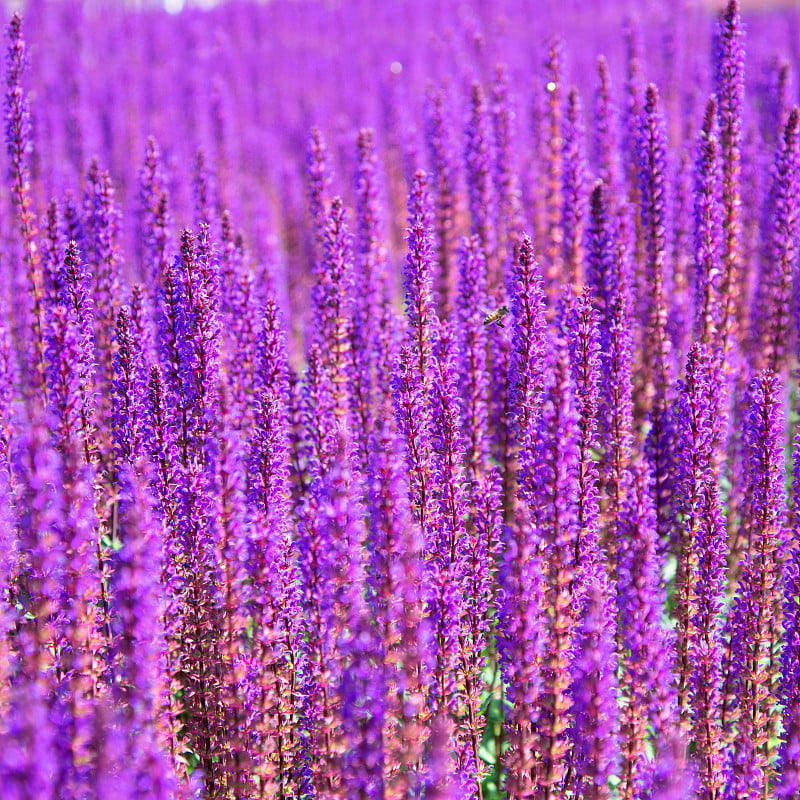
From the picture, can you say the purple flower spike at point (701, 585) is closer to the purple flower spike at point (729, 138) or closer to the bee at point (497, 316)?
the bee at point (497, 316)

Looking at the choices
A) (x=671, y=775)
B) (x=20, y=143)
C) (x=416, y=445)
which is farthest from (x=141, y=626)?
(x=20, y=143)

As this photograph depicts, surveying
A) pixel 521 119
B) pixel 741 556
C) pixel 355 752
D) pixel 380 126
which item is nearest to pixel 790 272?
pixel 741 556

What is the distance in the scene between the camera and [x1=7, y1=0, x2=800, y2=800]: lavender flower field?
14.3 feet

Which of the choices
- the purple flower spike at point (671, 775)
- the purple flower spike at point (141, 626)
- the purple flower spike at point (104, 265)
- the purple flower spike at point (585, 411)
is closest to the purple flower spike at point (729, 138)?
the purple flower spike at point (585, 411)

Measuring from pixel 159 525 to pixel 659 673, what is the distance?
8.31 feet

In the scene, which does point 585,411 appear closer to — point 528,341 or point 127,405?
point 528,341

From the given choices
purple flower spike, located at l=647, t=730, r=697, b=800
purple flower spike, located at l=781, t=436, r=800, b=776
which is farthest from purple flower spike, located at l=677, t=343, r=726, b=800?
purple flower spike, located at l=647, t=730, r=697, b=800

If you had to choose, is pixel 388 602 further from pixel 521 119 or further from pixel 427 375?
pixel 521 119

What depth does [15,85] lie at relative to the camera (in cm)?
786

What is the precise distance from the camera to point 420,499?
5.35m

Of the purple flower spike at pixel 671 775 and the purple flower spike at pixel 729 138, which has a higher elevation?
the purple flower spike at pixel 729 138

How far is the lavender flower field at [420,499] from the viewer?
435cm

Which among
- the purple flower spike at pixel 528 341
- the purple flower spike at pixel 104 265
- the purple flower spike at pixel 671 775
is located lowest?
the purple flower spike at pixel 671 775

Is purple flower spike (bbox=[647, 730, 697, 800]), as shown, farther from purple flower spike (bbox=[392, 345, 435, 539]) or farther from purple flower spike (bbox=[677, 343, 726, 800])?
purple flower spike (bbox=[392, 345, 435, 539])
